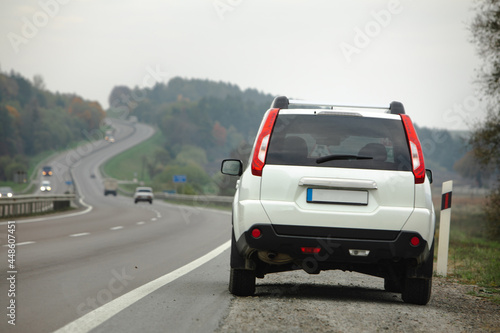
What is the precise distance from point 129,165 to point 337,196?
549 ft

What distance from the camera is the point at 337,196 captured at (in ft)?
21.5

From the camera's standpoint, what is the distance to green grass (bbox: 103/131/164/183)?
158125 mm

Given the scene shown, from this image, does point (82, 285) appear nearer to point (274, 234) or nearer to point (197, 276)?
point (197, 276)

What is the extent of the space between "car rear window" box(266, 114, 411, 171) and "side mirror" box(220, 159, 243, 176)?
114 cm

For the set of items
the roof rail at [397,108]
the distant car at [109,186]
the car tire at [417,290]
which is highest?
the roof rail at [397,108]

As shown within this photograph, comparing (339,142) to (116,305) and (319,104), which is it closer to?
(319,104)

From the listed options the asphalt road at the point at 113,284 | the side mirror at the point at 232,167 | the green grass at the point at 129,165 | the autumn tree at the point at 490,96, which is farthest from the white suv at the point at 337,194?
the green grass at the point at 129,165

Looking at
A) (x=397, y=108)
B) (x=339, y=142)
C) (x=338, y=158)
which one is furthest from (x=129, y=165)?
(x=338, y=158)

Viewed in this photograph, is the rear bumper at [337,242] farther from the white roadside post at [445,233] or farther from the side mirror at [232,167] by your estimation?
the white roadside post at [445,233]

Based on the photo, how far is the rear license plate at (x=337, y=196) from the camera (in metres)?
6.55

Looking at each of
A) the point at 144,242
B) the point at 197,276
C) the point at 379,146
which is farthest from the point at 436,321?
the point at 144,242

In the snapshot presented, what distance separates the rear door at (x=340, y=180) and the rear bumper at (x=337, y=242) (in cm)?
6

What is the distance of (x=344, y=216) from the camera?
6504mm

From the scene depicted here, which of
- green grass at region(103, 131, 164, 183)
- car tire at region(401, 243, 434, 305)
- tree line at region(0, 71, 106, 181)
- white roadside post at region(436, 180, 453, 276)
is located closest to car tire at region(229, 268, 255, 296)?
car tire at region(401, 243, 434, 305)
